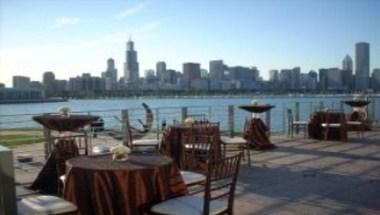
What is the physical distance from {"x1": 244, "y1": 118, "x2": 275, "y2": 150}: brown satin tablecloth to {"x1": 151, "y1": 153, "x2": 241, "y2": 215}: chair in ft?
22.4

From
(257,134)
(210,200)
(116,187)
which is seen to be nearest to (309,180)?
(257,134)

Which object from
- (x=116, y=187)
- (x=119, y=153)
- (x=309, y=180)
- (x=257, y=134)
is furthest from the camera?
(x=257, y=134)

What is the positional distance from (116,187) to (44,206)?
1.92 feet

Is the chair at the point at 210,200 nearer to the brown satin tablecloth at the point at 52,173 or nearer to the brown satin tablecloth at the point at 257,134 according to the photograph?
the brown satin tablecloth at the point at 52,173

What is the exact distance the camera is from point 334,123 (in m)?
13.1

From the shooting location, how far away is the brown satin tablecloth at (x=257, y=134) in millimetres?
11164

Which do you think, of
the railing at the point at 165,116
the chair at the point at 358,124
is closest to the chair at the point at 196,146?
the railing at the point at 165,116

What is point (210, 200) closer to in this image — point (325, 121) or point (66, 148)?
point (66, 148)


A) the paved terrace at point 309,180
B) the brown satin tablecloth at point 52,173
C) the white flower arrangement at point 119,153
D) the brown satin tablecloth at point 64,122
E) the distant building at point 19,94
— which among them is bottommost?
the paved terrace at point 309,180

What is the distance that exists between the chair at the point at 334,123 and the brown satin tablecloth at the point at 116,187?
9.45 meters

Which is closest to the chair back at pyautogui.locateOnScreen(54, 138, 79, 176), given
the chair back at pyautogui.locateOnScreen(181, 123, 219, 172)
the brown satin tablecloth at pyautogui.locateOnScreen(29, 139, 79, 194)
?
the brown satin tablecloth at pyautogui.locateOnScreen(29, 139, 79, 194)

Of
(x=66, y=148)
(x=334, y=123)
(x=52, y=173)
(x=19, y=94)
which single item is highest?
(x=19, y=94)

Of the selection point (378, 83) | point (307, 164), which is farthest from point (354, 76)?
point (307, 164)

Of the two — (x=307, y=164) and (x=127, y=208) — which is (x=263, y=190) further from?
(x=127, y=208)
